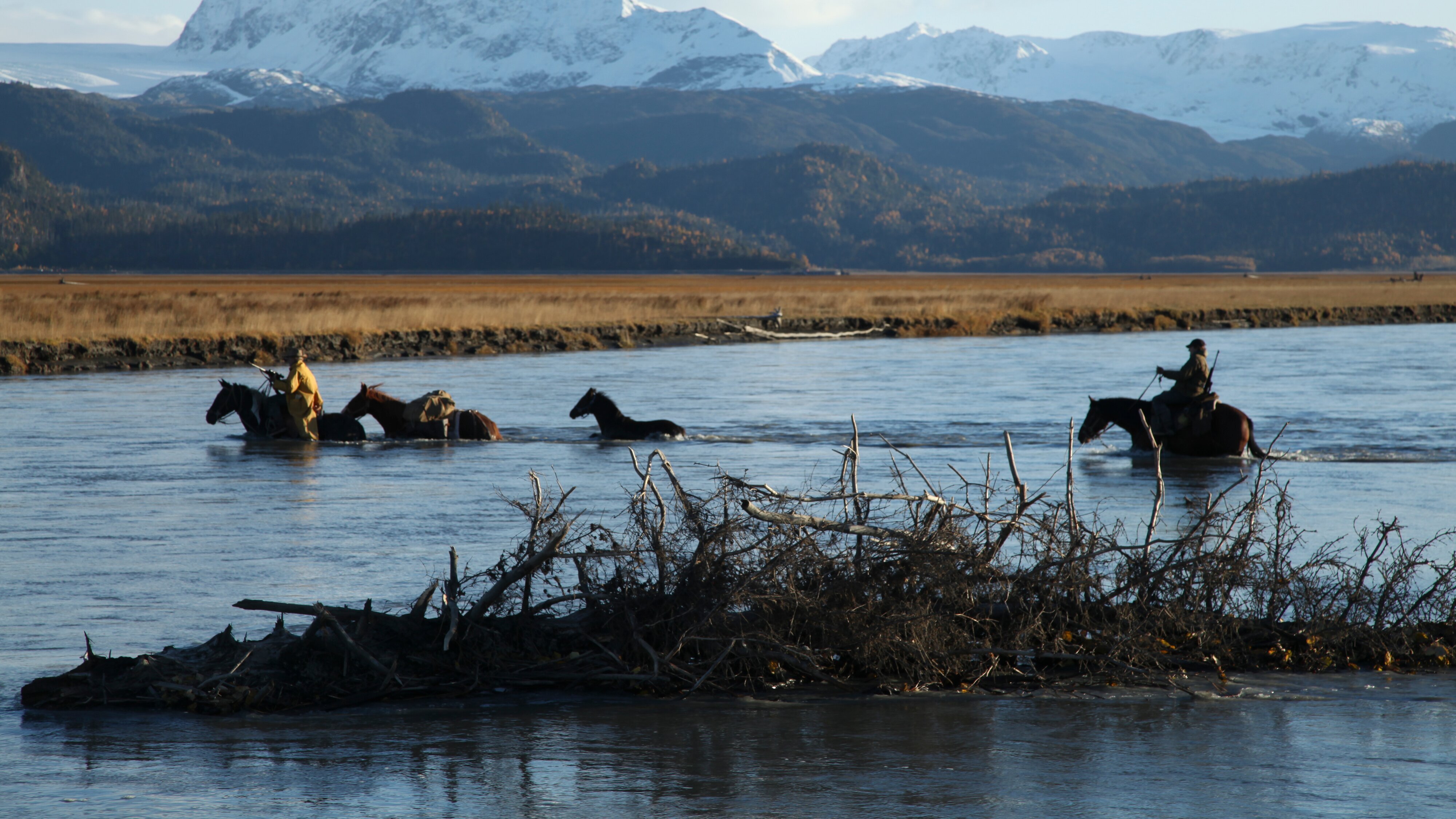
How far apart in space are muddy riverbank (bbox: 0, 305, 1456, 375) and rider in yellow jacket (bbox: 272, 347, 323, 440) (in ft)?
54.6

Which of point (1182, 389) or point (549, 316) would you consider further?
point (549, 316)

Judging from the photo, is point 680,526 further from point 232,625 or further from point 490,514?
point 490,514

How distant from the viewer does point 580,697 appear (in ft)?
24.6

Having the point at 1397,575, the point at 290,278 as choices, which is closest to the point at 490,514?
the point at 1397,575

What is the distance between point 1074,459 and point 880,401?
25.0 feet

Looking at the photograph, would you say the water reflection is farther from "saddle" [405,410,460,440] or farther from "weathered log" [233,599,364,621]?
"saddle" [405,410,460,440]

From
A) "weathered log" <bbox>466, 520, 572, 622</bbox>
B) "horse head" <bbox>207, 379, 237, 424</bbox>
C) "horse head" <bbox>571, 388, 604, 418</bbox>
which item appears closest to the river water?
"horse head" <bbox>207, 379, 237, 424</bbox>

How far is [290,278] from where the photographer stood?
154 m

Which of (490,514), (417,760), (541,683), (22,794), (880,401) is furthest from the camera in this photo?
(880,401)

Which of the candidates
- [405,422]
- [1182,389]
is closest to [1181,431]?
[1182,389]

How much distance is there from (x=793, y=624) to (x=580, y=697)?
1146 mm

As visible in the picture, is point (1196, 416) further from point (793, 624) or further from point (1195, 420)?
point (793, 624)

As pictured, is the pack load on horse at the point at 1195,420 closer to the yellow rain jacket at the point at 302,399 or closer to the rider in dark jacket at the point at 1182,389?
the rider in dark jacket at the point at 1182,389

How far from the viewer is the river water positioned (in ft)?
19.5
